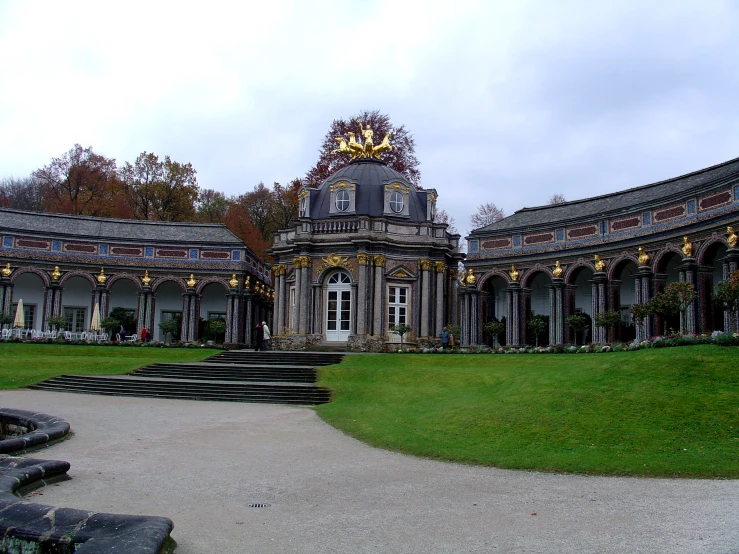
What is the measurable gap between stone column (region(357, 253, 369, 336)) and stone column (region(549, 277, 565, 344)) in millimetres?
9584

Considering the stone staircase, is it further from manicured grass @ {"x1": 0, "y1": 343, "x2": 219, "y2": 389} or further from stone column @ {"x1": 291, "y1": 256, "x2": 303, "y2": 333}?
stone column @ {"x1": 291, "y1": 256, "x2": 303, "y2": 333}

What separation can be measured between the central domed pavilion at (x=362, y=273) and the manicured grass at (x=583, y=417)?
1608 cm

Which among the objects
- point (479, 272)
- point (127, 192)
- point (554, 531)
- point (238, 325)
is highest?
point (127, 192)

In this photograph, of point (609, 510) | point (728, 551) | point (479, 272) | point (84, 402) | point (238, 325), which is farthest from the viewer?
point (238, 325)

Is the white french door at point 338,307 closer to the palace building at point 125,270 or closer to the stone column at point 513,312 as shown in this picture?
the stone column at point 513,312

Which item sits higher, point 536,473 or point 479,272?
point 479,272

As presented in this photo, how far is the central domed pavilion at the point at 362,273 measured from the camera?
38.9 meters

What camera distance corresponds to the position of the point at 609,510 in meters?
8.91

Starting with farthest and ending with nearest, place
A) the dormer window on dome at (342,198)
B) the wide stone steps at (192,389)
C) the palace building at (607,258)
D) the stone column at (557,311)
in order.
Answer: the dormer window on dome at (342,198), the stone column at (557,311), the palace building at (607,258), the wide stone steps at (192,389)

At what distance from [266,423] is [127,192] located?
151 ft

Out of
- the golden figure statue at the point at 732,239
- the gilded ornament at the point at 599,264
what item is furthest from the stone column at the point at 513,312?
the golden figure statue at the point at 732,239

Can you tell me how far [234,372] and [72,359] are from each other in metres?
9.31

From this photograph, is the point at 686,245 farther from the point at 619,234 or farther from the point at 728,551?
the point at 728,551

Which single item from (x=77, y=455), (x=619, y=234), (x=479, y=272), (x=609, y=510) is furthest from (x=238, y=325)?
(x=609, y=510)
